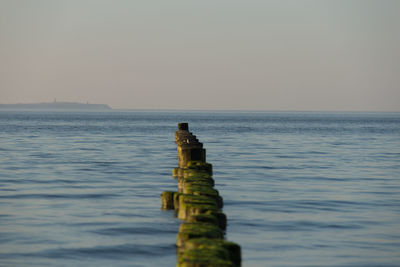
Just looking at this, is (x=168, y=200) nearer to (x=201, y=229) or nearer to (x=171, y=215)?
(x=171, y=215)

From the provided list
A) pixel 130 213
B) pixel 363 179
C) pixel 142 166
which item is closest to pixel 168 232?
pixel 130 213

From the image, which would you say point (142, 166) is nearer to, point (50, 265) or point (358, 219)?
point (358, 219)

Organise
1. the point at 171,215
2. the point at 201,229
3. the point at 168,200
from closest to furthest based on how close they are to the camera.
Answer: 1. the point at 201,229
2. the point at 171,215
3. the point at 168,200

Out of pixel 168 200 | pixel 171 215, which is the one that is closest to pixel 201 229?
pixel 171 215

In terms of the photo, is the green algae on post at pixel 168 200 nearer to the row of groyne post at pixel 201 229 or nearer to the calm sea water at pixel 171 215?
the row of groyne post at pixel 201 229

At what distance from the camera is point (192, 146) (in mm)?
16391

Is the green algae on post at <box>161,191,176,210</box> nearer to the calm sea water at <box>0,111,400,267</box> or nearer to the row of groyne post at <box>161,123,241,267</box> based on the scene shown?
the row of groyne post at <box>161,123,241,267</box>

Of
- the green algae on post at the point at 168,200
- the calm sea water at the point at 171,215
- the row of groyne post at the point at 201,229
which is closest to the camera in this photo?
the row of groyne post at the point at 201,229

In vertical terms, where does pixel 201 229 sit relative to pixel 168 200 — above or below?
above

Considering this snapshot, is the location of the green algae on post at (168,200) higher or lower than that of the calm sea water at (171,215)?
higher

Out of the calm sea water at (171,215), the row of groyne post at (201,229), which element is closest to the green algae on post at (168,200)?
the row of groyne post at (201,229)

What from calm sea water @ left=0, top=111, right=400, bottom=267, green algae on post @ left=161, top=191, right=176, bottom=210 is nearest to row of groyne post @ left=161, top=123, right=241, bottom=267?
green algae on post @ left=161, top=191, right=176, bottom=210

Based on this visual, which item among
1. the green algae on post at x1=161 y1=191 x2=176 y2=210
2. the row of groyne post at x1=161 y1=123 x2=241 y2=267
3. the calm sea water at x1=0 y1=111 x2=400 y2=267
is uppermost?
the row of groyne post at x1=161 y1=123 x2=241 y2=267

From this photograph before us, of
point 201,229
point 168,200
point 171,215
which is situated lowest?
point 171,215
